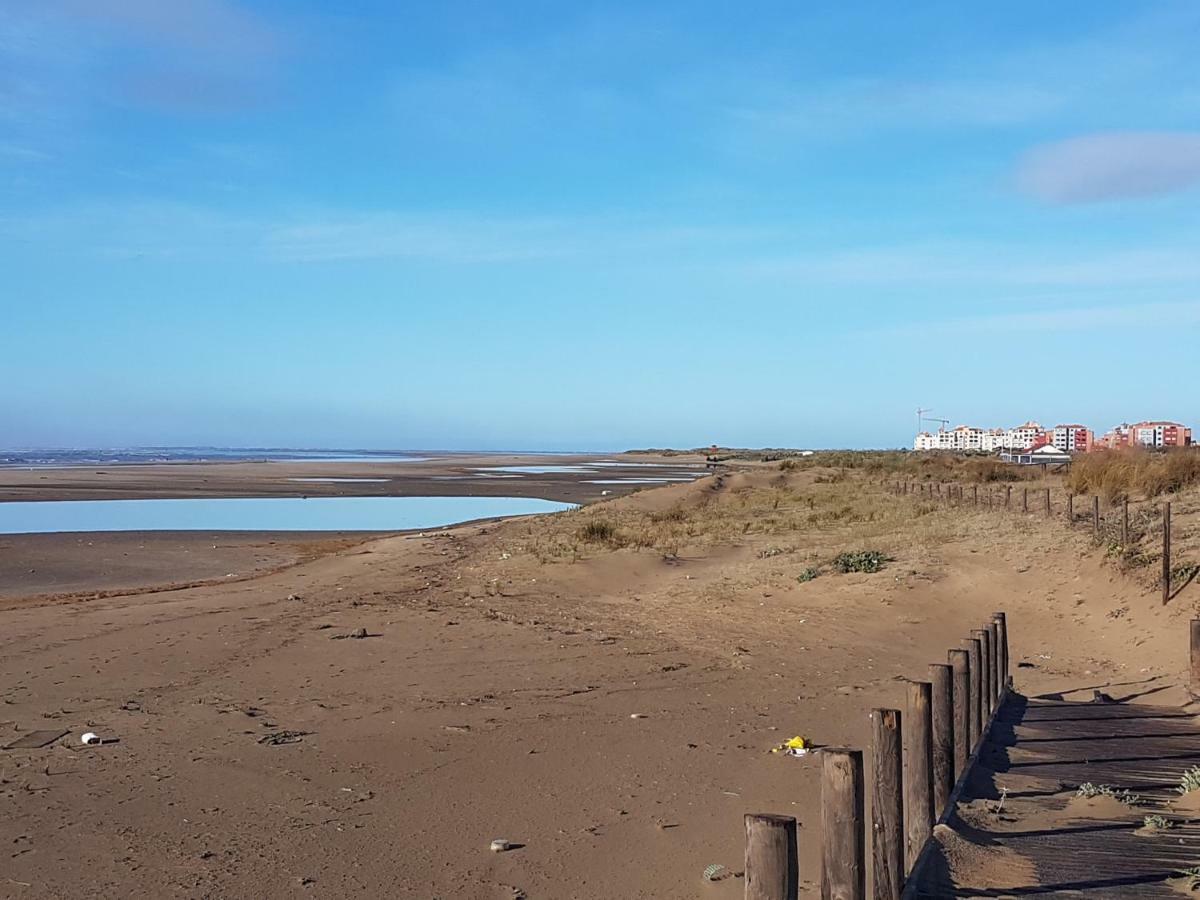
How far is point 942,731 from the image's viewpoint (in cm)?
744

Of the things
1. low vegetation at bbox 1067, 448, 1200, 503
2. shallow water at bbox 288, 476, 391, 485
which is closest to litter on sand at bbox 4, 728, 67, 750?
low vegetation at bbox 1067, 448, 1200, 503

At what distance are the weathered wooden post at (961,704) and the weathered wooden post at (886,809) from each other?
8.29 ft

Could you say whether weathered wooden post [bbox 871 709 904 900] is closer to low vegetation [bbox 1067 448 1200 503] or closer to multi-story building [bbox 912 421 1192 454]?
low vegetation [bbox 1067 448 1200 503]

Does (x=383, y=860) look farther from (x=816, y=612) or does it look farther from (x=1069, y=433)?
(x=1069, y=433)

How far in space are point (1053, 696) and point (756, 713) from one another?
136 inches

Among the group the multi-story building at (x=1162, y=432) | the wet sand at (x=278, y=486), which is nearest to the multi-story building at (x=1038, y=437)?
the multi-story building at (x=1162, y=432)

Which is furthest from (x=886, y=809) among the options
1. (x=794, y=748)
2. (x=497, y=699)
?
(x=497, y=699)

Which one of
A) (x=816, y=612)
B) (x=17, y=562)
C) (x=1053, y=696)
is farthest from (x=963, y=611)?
(x=17, y=562)

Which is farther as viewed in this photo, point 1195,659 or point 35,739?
point 1195,659

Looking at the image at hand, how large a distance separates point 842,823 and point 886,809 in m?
1.11

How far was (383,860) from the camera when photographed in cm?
707

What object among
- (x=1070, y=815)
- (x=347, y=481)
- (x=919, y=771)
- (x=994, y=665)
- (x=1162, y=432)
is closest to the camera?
(x=919, y=771)

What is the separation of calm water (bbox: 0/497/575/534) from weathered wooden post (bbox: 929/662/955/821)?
30.2m

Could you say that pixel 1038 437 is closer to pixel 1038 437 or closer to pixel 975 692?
pixel 1038 437
